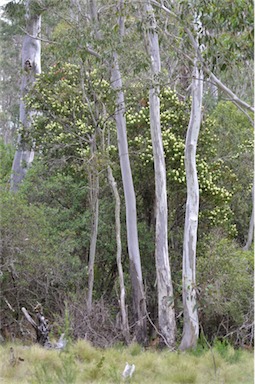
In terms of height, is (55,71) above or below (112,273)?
above

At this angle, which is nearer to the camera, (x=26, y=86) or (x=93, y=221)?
(x=93, y=221)

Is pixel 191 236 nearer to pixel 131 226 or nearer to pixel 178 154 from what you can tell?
pixel 131 226

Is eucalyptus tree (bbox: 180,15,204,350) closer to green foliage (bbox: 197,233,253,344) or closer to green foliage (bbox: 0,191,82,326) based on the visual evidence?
green foliage (bbox: 197,233,253,344)

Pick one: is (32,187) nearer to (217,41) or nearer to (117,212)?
(117,212)

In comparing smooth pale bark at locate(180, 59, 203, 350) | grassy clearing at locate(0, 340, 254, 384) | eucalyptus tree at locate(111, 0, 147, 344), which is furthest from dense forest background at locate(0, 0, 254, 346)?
grassy clearing at locate(0, 340, 254, 384)

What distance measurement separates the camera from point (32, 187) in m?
13.3

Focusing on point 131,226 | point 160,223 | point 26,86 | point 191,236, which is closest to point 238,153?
point 160,223

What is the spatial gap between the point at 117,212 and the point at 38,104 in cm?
356

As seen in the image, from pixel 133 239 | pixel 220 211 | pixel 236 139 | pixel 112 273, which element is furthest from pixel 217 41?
pixel 236 139

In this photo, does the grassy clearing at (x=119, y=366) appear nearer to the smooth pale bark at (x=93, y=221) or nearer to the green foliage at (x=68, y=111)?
the smooth pale bark at (x=93, y=221)

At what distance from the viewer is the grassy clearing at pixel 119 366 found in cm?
811

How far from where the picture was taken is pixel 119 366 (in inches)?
369

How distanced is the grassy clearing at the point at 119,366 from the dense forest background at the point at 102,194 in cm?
81

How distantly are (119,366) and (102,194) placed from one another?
16.6ft
